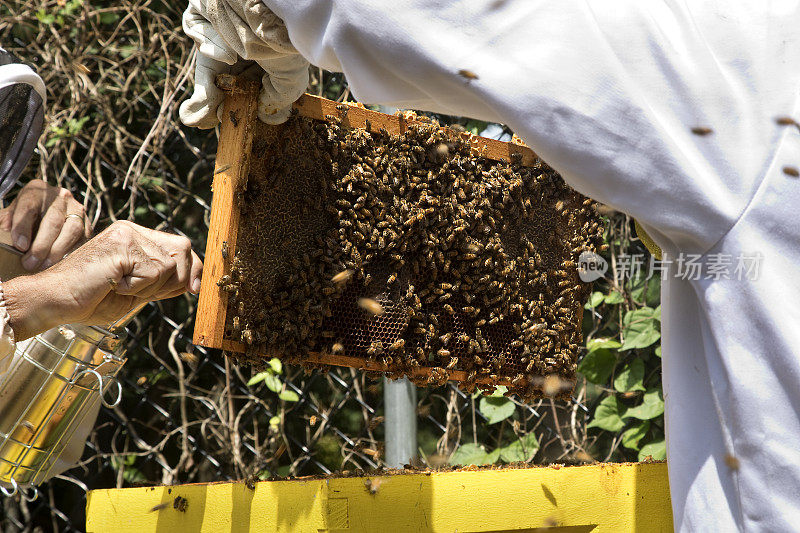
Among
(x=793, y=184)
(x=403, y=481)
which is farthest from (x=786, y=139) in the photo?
(x=403, y=481)

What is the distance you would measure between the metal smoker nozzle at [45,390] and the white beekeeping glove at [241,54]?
749mm

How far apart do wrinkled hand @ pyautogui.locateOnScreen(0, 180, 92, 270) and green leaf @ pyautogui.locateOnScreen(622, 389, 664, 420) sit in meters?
2.44

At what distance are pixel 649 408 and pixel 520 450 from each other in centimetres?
64

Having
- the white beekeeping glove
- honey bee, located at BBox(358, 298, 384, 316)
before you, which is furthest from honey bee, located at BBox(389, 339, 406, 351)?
the white beekeeping glove

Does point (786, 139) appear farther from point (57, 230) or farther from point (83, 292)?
point (57, 230)

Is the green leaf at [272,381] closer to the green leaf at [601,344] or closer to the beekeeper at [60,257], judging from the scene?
the beekeeper at [60,257]

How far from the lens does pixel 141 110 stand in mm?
3902

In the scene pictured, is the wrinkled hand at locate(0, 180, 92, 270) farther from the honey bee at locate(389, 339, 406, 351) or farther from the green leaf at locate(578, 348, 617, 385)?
the green leaf at locate(578, 348, 617, 385)

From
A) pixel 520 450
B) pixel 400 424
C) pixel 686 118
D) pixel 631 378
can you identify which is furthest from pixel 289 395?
pixel 686 118

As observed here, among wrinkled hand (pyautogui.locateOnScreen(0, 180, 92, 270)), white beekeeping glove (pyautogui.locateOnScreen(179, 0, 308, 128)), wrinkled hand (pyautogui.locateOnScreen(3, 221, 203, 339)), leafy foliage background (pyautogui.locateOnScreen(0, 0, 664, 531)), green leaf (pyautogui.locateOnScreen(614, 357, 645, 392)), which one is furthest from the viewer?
leafy foliage background (pyautogui.locateOnScreen(0, 0, 664, 531))

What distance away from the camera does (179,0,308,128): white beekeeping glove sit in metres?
1.45

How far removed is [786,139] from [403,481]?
55.1 inches

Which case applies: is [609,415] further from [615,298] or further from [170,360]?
[170,360]

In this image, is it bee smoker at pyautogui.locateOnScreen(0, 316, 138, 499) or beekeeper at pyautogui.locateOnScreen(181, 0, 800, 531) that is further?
bee smoker at pyautogui.locateOnScreen(0, 316, 138, 499)
